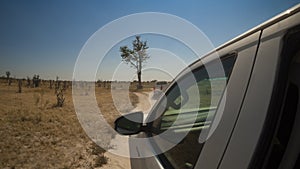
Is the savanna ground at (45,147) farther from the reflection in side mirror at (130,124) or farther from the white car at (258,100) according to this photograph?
the white car at (258,100)

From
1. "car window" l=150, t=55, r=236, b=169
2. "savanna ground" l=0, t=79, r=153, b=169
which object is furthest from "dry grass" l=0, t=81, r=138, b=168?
"car window" l=150, t=55, r=236, b=169

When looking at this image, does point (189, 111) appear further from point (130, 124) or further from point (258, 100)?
point (258, 100)

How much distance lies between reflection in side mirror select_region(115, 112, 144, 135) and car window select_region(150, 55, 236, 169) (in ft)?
0.68

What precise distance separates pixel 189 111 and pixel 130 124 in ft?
2.33

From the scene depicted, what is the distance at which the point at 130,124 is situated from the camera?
2291 mm

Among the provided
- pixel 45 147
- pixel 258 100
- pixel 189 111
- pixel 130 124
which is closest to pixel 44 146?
pixel 45 147

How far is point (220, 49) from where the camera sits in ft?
3.88

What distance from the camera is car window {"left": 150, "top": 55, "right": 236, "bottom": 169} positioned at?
1.14 m

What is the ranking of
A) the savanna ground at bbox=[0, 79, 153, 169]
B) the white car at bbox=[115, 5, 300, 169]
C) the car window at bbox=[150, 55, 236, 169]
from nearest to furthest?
1. the white car at bbox=[115, 5, 300, 169]
2. the car window at bbox=[150, 55, 236, 169]
3. the savanna ground at bbox=[0, 79, 153, 169]

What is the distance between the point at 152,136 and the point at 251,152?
1402 millimetres

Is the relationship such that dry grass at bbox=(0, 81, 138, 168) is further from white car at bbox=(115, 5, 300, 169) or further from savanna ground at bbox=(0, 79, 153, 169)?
white car at bbox=(115, 5, 300, 169)

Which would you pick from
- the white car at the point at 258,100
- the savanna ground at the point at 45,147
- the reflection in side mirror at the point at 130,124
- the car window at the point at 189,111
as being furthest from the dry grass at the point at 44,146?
the white car at the point at 258,100

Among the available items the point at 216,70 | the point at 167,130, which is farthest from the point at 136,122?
the point at 216,70

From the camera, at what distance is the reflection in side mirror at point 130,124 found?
2256 millimetres
